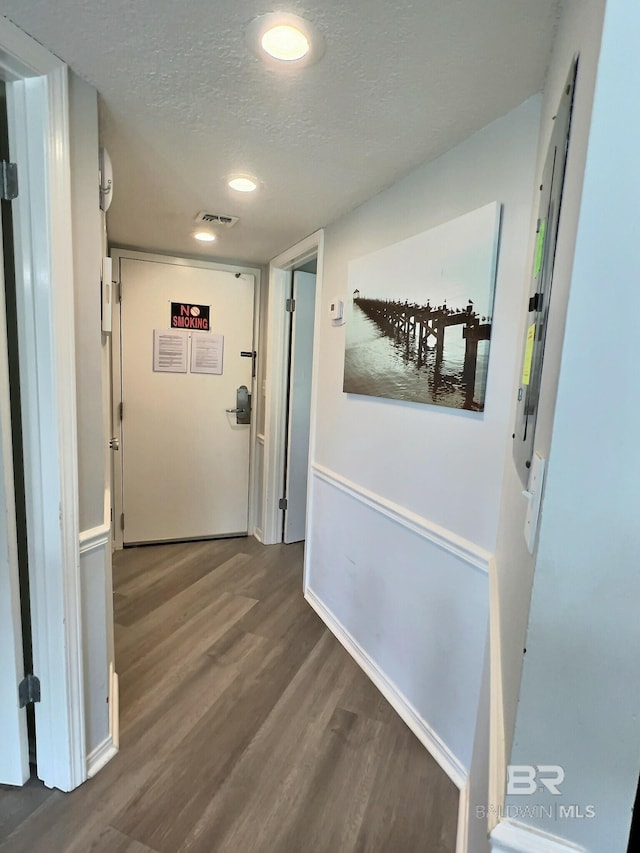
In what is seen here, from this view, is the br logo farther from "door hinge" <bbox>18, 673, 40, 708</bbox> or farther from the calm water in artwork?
"door hinge" <bbox>18, 673, 40, 708</bbox>

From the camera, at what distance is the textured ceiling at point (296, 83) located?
989 mm

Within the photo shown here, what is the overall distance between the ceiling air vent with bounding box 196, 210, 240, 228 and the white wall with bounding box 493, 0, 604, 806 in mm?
1750

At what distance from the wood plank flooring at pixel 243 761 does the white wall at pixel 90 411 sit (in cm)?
21

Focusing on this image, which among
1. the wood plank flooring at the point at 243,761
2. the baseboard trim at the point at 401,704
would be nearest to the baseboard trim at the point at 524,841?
the wood plank flooring at the point at 243,761

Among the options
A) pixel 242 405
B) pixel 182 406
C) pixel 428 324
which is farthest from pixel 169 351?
pixel 428 324

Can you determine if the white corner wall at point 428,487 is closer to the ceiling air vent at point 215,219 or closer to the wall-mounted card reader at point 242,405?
the ceiling air vent at point 215,219

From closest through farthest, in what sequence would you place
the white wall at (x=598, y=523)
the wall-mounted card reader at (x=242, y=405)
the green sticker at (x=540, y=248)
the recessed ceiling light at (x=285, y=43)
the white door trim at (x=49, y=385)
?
the white wall at (x=598, y=523)
the green sticker at (x=540, y=248)
the recessed ceiling light at (x=285, y=43)
the white door trim at (x=49, y=385)
the wall-mounted card reader at (x=242, y=405)

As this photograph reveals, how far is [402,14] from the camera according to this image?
3.18 feet

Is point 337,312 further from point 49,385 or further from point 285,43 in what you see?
point 49,385

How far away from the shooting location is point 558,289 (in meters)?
0.65

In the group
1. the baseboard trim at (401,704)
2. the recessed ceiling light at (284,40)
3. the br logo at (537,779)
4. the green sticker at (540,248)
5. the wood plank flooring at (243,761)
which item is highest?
the recessed ceiling light at (284,40)

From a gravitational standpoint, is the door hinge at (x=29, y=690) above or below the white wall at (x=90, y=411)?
below

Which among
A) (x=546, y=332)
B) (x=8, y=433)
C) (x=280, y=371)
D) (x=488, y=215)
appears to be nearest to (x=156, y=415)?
(x=280, y=371)

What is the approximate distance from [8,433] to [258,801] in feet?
4.62
